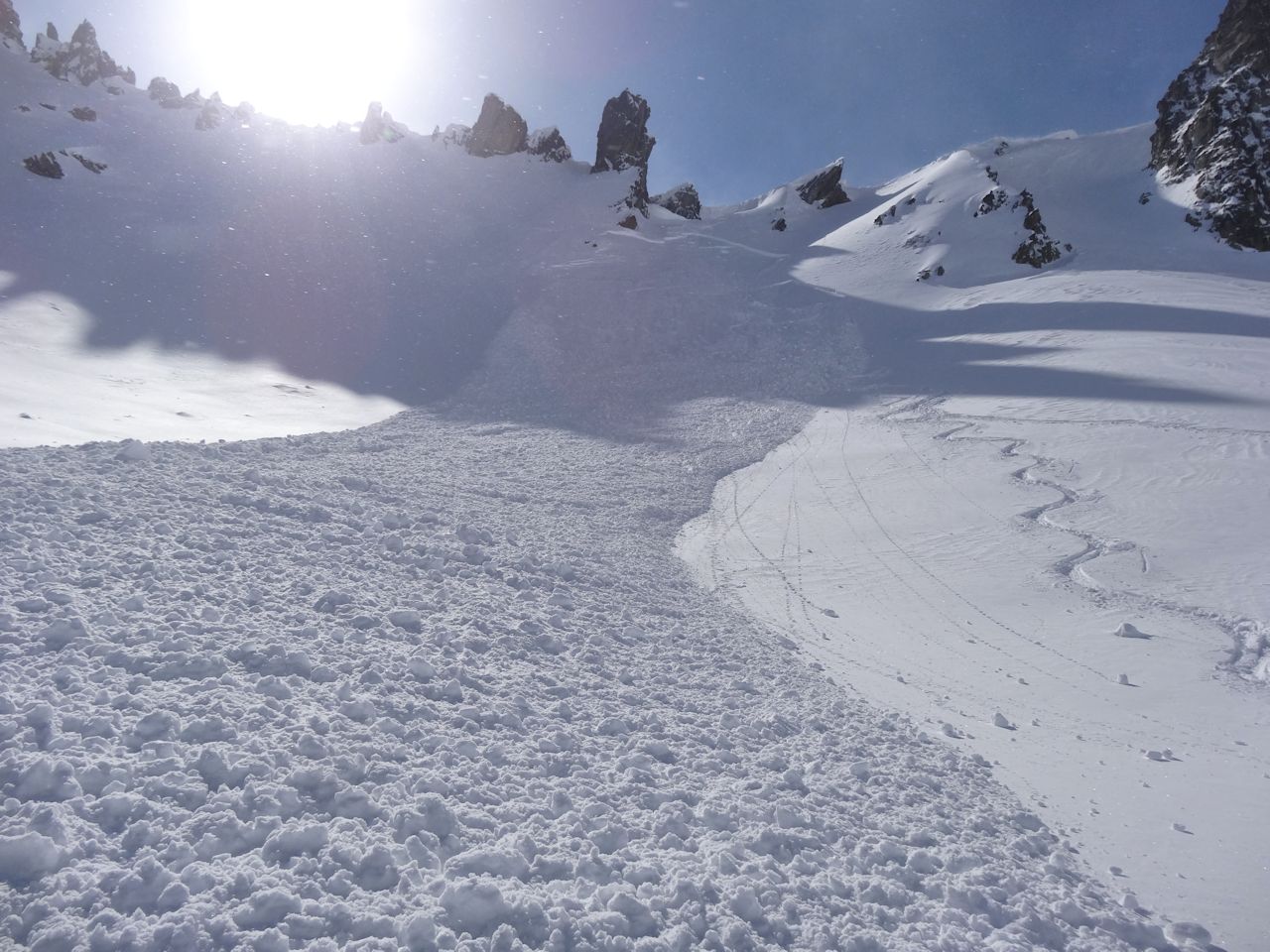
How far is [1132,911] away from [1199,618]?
467cm

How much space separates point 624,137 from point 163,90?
30.7 metres

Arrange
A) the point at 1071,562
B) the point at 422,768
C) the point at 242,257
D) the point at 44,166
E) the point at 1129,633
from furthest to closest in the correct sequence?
the point at 44,166 < the point at 242,257 < the point at 1071,562 < the point at 1129,633 < the point at 422,768

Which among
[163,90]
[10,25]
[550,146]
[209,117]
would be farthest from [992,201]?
[10,25]

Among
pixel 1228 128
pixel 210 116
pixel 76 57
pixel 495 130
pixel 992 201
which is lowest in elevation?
pixel 992 201

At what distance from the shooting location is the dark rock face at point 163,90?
43.6m

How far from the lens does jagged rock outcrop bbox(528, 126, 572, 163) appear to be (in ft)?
162

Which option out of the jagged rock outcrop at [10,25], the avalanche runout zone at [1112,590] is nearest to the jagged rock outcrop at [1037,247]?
the avalanche runout zone at [1112,590]

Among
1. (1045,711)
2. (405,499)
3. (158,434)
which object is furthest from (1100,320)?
(158,434)

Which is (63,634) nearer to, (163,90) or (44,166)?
(44,166)

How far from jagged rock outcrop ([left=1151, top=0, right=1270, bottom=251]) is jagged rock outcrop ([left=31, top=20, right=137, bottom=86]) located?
63200mm

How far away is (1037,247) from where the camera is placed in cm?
2975

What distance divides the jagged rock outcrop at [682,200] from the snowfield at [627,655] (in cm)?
3930

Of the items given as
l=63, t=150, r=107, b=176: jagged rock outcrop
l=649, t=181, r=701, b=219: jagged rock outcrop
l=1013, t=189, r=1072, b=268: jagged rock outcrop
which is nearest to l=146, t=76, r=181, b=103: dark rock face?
l=63, t=150, r=107, b=176: jagged rock outcrop

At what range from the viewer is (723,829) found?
357 centimetres
